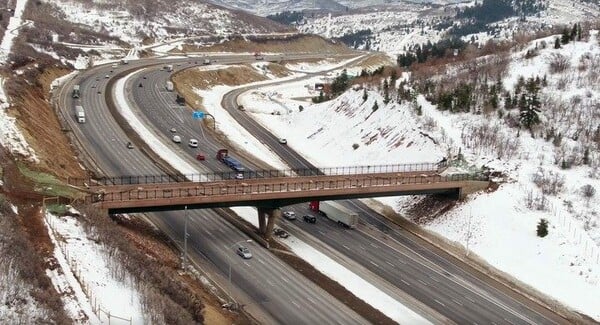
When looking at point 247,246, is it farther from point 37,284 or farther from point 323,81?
point 323,81

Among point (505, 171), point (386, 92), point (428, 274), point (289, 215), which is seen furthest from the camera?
point (386, 92)

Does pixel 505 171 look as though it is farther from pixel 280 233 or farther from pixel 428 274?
pixel 280 233

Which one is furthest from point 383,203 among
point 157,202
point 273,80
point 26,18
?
point 26,18

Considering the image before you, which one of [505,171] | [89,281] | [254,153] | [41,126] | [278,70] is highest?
[89,281]

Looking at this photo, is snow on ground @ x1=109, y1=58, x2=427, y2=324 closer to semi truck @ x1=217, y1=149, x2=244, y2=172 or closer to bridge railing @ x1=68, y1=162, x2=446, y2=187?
bridge railing @ x1=68, y1=162, x2=446, y2=187

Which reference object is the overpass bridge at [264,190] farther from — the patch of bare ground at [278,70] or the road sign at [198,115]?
the patch of bare ground at [278,70]

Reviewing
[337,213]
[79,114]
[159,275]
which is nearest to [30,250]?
[159,275]

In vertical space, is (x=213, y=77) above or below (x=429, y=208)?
below

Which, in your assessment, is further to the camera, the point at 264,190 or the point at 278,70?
the point at 278,70
